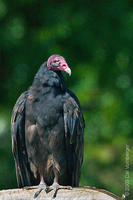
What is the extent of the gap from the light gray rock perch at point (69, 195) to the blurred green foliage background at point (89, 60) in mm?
4093

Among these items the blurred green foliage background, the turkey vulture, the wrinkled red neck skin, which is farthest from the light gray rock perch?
the blurred green foliage background

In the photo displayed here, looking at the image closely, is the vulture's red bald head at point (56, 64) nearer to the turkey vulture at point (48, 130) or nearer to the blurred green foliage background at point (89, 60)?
the turkey vulture at point (48, 130)

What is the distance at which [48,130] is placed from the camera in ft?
15.4

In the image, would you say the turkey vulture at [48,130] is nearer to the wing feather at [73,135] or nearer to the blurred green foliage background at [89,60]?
the wing feather at [73,135]

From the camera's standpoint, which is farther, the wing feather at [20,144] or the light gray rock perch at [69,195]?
the wing feather at [20,144]

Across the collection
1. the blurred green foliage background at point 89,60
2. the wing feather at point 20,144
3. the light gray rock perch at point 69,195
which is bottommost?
the light gray rock perch at point 69,195

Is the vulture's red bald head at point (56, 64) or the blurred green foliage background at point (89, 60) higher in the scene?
the blurred green foliage background at point (89, 60)

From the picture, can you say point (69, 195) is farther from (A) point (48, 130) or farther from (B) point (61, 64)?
(B) point (61, 64)

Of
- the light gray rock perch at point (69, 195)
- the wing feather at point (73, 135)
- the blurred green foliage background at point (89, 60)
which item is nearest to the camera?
the light gray rock perch at point (69, 195)

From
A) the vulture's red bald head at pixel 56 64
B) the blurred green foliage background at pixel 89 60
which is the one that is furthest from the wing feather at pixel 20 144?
the blurred green foliage background at pixel 89 60

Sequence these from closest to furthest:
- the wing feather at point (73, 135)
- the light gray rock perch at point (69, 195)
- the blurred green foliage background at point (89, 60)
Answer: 1. the light gray rock perch at point (69, 195)
2. the wing feather at point (73, 135)
3. the blurred green foliage background at point (89, 60)

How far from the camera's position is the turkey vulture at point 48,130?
4652 mm

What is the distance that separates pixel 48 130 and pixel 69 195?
1282 millimetres

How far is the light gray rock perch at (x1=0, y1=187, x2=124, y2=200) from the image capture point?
3377 millimetres
